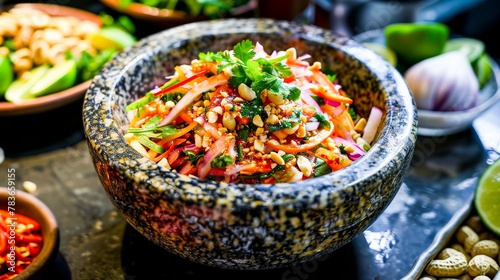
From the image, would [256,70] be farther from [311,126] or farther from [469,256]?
[469,256]

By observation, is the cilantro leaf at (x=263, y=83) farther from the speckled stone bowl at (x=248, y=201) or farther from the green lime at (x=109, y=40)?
the green lime at (x=109, y=40)

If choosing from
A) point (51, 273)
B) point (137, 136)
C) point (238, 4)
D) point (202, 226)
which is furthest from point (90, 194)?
point (238, 4)

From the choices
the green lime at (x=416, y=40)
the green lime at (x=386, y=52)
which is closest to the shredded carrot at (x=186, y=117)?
the green lime at (x=386, y=52)

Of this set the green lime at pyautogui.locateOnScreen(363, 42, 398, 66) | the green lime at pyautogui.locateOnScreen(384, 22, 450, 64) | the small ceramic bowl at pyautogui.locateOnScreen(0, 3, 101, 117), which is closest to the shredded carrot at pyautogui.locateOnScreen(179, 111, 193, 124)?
the small ceramic bowl at pyautogui.locateOnScreen(0, 3, 101, 117)

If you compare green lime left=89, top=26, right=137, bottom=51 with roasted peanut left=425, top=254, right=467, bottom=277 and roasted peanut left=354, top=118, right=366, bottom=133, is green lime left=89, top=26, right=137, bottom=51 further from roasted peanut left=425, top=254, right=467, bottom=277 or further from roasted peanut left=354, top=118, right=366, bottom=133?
roasted peanut left=425, top=254, right=467, bottom=277

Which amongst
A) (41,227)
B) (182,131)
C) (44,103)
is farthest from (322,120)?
(44,103)

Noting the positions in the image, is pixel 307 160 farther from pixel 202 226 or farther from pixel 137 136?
pixel 137 136

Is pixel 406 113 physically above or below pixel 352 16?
above
